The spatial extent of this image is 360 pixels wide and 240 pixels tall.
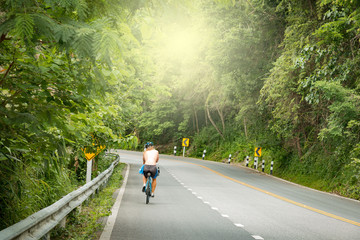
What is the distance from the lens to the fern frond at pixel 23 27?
2691 millimetres

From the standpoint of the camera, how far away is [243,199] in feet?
45.4

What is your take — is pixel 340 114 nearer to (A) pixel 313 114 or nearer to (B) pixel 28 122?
(A) pixel 313 114

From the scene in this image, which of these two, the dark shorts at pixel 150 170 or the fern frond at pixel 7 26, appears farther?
the dark shorts at pixel 150 170

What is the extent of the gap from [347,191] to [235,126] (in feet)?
88.6

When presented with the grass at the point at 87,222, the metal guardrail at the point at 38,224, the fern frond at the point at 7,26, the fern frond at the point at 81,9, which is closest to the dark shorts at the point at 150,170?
the grass at the point at 87,222

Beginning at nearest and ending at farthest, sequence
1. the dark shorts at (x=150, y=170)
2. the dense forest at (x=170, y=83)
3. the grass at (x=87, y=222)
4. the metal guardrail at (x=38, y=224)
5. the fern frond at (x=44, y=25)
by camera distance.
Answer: the fern frond at (x=44, y=25), the dense forest at (x=170, y=83), the metal guardrail at (x=38, y=224), the grass at (x=87, y=222), the dark shorts at (x=150, y=170)

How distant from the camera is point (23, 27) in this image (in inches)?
106

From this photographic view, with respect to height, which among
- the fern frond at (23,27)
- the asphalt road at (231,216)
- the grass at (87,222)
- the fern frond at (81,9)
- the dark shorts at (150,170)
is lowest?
the grass at (87,222)

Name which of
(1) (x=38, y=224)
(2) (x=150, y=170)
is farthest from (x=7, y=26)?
(2) (x=150, y=170)

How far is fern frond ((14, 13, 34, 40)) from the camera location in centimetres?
269

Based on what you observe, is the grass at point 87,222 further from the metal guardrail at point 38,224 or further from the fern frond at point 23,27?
the fern frond at point 23,27

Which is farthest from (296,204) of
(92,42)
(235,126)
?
(235,126)

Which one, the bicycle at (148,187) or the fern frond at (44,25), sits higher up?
the fern frond at (44,25)

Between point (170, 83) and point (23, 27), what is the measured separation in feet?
150
